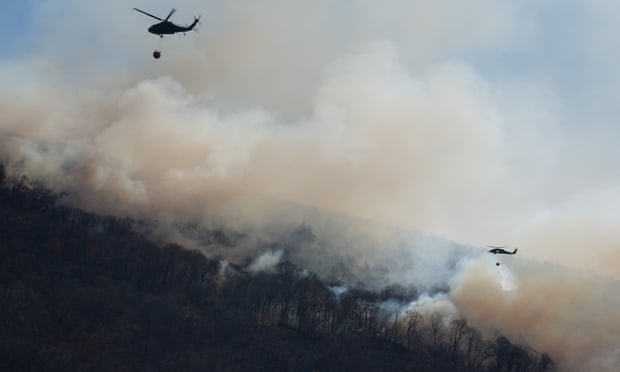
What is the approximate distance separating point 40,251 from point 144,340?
54.4 metres

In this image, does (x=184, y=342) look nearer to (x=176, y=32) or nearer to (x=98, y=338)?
(x=98, y=338)

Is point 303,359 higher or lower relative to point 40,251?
lower

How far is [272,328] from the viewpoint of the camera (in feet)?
623

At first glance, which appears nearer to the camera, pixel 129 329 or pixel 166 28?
pixel 166 28

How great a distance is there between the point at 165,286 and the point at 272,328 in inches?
1473

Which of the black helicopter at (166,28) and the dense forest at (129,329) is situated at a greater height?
the black helicopter at (166,28)

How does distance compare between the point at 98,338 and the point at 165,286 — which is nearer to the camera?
the point at 98,338

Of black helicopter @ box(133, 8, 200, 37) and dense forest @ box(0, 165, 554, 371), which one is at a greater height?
black helicopter @ box(133, 8, 200, 37)

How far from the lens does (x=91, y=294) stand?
542ft

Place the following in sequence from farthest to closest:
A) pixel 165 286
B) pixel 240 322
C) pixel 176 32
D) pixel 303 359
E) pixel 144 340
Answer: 1. pixel 165 286
2. pixel 240 322
3. pixel 303 359
4. pixel 144 340
5. pixel 176 32

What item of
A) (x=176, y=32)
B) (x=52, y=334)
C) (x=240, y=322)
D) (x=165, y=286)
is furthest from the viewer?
(x=165, y=286)

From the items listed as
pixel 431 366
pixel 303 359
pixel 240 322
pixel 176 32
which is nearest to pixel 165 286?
pixel 240 322

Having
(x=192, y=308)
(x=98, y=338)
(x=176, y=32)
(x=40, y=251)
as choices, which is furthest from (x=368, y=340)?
(x=176, y=32)

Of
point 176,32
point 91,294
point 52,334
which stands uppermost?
point 176,32
